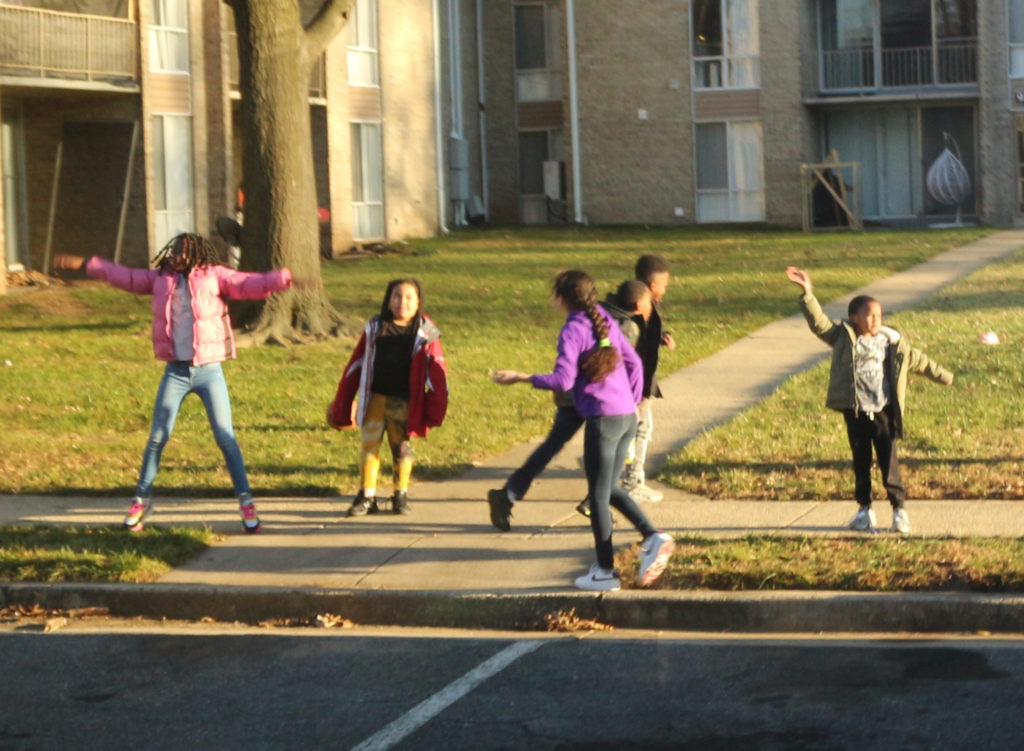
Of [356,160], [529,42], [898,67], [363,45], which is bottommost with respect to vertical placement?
[356,160]

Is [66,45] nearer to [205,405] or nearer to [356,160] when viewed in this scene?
[356,160]

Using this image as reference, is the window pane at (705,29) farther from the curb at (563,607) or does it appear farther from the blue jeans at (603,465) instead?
the curb at (563,607)

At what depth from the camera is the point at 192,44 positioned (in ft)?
91.5

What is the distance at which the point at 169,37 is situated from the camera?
2762 centimetres

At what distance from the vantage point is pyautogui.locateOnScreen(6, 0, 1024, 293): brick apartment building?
34.1 metres

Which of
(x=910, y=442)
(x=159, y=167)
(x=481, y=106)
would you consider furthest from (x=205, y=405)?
(x=481, y=106)

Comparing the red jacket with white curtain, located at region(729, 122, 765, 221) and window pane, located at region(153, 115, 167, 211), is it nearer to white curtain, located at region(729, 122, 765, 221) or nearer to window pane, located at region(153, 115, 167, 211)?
window pane, located at region(153, 115, 167, 211)

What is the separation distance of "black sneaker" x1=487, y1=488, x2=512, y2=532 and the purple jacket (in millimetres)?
1052

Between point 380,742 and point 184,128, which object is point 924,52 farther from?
point 380,742

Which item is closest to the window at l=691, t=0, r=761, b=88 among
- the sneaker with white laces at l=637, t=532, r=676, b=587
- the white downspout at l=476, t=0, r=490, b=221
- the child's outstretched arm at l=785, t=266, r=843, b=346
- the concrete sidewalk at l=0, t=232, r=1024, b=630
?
the white downspout at l=476, t=0, r=490, b=221

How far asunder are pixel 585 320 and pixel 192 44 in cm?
2206

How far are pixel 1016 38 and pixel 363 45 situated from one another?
15.2m

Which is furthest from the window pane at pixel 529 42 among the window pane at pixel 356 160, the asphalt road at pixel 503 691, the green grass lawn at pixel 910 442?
the asphalt road at pixel 503 691

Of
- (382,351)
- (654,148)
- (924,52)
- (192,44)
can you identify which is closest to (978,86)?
(924,52)
